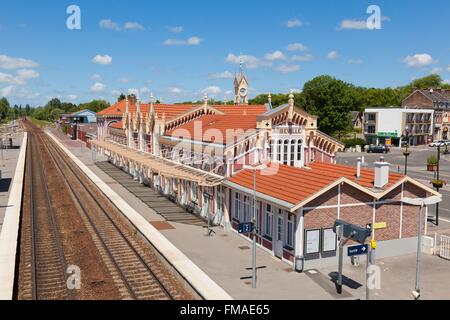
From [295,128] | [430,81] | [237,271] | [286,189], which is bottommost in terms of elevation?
[237,271]

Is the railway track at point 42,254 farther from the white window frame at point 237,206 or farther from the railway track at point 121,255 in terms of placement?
the white window frame at point 237,206

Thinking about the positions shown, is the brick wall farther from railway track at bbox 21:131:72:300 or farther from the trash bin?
railway track at bbox 21:131:72:300

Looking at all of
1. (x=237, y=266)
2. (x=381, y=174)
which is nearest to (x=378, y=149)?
(x=381, y=174)

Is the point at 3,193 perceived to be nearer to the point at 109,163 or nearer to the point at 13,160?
the point at 109,163

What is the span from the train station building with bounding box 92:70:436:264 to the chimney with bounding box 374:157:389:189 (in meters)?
0.05

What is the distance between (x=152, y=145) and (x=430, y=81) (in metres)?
137

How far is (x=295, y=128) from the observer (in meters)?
26.6

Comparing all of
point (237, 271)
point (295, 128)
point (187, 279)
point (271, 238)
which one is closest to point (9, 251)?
point (187, 279)

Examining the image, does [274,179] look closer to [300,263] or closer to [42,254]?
[300,263]

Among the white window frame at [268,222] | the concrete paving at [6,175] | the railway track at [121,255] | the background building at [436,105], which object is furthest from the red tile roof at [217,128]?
the background building at [436,105]

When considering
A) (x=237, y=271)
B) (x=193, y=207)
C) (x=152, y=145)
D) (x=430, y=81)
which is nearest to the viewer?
(x=237, y=271)

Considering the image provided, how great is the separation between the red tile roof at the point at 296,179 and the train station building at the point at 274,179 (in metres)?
0.05

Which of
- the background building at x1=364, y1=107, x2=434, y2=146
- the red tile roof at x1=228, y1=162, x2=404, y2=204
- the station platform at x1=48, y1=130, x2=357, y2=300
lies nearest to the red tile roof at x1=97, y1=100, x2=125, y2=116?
the station platform at x1=48, y1=130, x2=357, y2=300

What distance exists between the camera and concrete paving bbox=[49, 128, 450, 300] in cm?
1662
